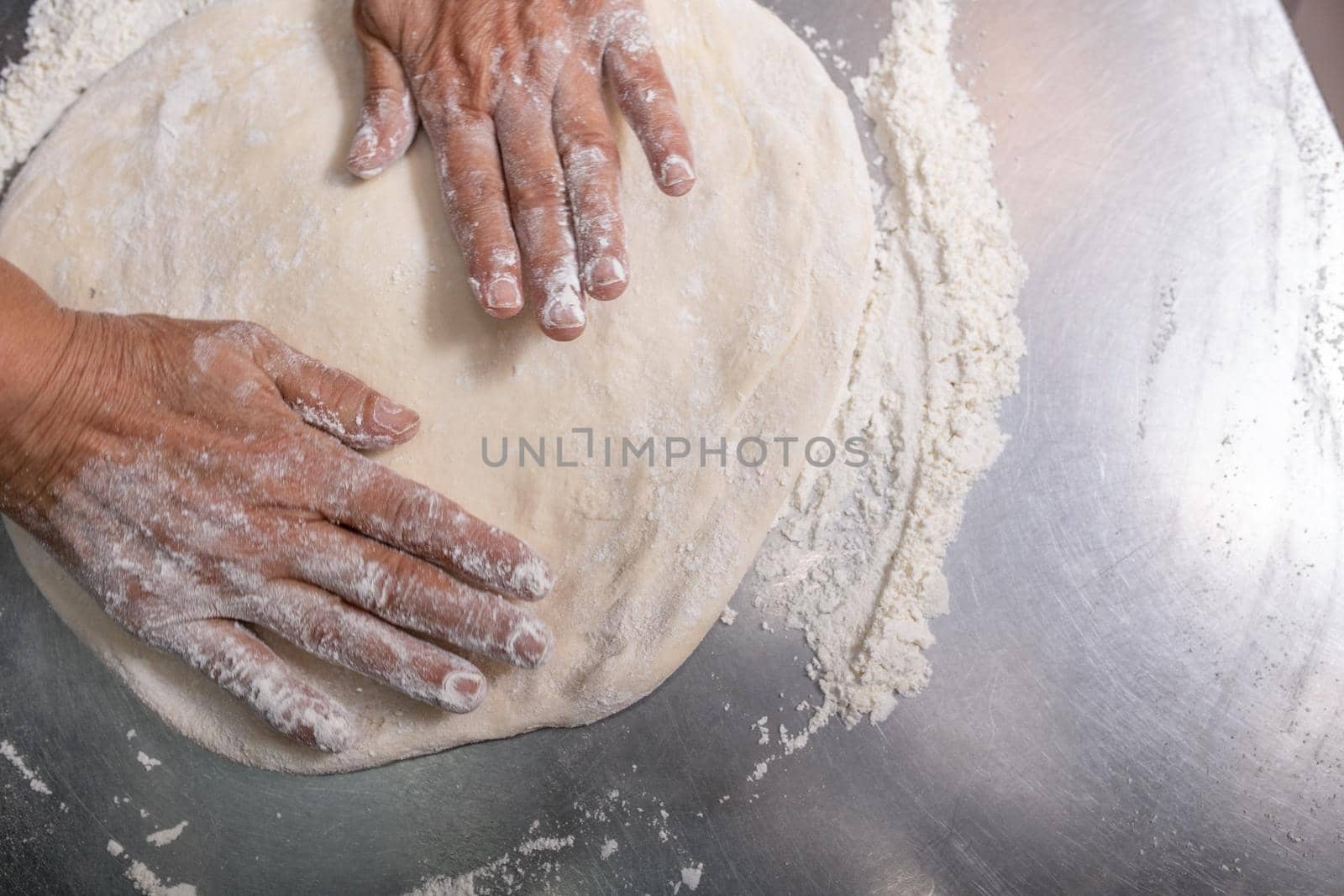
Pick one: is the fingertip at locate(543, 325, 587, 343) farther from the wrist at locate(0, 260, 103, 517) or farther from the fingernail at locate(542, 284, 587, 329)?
the wrist at locate(0, 260, 103, 517)

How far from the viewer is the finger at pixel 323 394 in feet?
4.03

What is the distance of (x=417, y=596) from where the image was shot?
3.94ft

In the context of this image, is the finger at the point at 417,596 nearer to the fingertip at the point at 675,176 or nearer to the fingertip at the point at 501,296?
the fingertip at the point at 501,296

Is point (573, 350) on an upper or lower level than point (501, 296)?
lower

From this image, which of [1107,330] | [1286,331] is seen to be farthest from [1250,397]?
[1107,330]

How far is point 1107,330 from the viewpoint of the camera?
4.83 ft

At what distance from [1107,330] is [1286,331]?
0.32m

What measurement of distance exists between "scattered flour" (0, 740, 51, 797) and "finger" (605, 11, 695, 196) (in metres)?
1.45

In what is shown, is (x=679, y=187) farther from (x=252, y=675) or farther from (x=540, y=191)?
(x=252, y=675)

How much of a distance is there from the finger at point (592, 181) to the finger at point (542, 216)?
0.06ft

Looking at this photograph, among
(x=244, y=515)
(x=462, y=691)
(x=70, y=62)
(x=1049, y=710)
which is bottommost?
(x=1049, y=710)

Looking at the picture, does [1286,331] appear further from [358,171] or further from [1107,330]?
[358,171]

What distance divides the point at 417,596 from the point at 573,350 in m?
0.44

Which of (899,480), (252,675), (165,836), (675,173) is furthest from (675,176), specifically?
(165,836)
